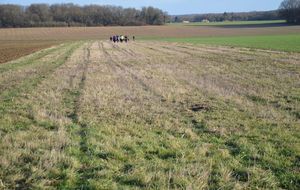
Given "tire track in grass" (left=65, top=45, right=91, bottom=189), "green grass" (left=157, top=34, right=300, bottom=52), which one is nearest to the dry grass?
"green grass" (left=157, top=34, right=300, bottom=52)

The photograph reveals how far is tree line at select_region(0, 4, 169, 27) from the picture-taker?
13900 centimetres

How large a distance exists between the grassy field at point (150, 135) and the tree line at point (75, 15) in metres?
130

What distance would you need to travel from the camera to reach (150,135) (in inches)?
340

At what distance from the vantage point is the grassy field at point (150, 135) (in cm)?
615

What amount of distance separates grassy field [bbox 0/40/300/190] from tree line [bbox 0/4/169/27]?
130102 mm

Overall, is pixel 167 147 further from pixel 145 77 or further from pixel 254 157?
pixel 145 77

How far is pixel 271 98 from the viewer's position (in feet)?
42.4

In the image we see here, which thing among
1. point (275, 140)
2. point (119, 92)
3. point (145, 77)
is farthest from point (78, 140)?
point (145, 77)

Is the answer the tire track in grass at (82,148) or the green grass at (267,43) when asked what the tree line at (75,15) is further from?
the tire track in grass at (82,148)

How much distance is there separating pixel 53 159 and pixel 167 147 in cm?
208

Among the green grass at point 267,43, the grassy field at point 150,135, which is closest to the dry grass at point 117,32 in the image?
the green grass at point 267,43

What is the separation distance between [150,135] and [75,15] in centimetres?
14688

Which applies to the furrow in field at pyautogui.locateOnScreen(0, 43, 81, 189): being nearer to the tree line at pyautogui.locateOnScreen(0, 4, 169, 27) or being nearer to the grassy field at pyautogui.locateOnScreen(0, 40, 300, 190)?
the grassy field at pyautogui.locateOnScreen(0, 40, 300, 190)

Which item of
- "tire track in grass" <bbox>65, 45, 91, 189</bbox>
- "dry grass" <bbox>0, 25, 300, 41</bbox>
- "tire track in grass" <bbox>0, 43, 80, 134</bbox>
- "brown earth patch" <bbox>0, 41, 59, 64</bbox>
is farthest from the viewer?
"dry grass" <bbox>0, 25, 300, 41</bbox>
